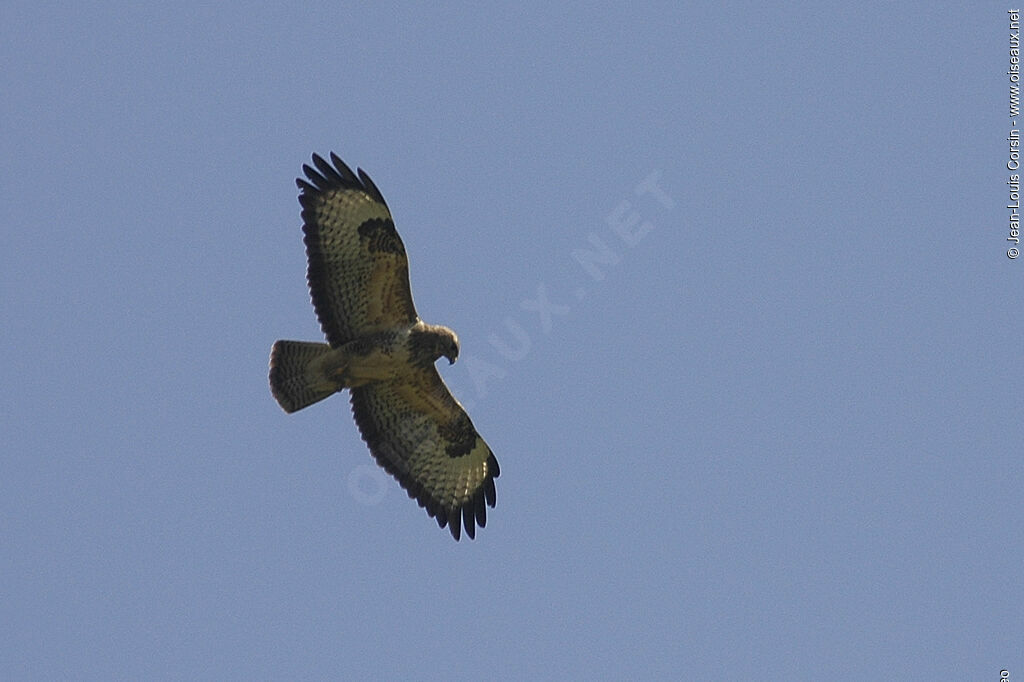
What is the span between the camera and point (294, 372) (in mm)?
16281

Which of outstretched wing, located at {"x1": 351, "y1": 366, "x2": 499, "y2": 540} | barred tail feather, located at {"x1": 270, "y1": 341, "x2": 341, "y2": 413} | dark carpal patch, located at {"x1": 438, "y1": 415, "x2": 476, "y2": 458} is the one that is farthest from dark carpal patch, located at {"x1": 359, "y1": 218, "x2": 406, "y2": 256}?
dark carpal patch, located at {"x1": 438, "y1": 415, "x2": 476, "y2": 458}

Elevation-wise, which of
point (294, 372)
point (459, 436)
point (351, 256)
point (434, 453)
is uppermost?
point (351, 256)

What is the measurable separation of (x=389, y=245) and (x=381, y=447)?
6.95 ft

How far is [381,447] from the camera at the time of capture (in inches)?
676

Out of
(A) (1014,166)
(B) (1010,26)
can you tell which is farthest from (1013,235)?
(B) (1010,26)

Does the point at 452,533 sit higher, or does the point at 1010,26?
the point at 1010,26

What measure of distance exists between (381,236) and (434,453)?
2.29m

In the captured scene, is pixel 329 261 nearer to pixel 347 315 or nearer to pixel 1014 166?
pixel 347 315

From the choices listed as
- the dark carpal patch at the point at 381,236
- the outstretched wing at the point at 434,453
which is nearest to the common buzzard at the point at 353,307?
the dark carpal patch at the point at 381,236

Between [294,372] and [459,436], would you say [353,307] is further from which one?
[459,436]

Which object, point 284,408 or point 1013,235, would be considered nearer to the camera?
point 284,408

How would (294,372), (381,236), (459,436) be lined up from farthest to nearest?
1. (459,436)
2. (294,372)
3. (381,236)

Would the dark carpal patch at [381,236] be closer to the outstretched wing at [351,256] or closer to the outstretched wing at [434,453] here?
the outstretched wing at [351,256]

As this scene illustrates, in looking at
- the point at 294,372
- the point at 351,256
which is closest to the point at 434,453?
the point at 294,372
